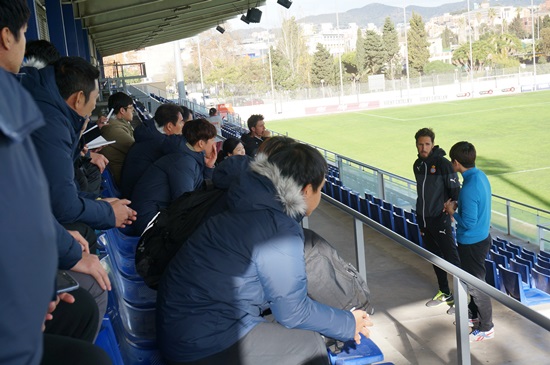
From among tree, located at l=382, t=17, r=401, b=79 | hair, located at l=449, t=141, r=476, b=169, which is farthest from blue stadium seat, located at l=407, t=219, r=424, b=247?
tree, located at l=382, t=17, r=401, b=79

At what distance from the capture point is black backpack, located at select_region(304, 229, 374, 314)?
A: 2.12 m

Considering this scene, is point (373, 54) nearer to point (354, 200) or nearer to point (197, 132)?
point (354, 200)

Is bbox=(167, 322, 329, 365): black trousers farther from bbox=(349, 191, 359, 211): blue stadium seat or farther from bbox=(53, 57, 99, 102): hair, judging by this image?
bbox=(349, 191, 359, 211): blue stadium seat

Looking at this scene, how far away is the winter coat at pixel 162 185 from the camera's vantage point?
3.45 metres

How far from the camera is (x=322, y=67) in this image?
6819 cm

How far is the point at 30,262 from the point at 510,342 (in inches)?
96.6

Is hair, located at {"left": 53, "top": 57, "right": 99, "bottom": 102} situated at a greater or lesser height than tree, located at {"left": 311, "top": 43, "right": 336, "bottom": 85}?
lesser

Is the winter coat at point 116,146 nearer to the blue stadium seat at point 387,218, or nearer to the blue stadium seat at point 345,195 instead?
the blue stadium seat at point 387,218

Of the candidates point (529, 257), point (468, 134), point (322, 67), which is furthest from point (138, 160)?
point (322, 67)

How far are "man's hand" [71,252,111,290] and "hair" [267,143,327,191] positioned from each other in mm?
581

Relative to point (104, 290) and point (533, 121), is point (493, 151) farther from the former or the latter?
point (104, 290)

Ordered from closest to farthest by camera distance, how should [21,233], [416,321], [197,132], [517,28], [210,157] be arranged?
1. [21,233]
2. [416,321]
3. [197,132]
4. [210,157]
5. [517,28]

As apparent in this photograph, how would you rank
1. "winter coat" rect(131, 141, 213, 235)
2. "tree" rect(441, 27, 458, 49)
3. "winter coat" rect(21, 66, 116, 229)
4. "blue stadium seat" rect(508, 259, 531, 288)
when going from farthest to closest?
"tree" rect(441, 27, 458, 49)
"blue stadium seat" rect(508, 259, 531, 288)
"winter coat" rect(131, 141, 213, 235)
"winter coat" rect(21, 66, 116, 229)

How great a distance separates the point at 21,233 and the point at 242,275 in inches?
46.5
